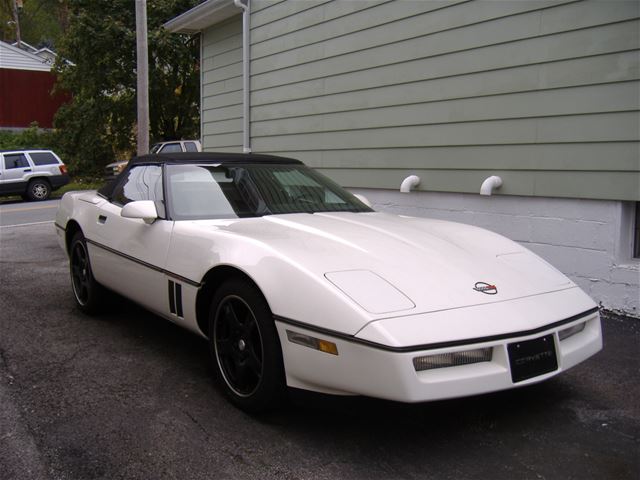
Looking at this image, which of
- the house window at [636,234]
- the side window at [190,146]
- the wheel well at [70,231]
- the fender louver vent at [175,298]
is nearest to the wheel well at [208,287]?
the fender louver vent at [175,298]

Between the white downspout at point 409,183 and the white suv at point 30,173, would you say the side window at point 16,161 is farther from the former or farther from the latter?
the white downspout at point 409,183

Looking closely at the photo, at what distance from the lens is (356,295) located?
257 cm

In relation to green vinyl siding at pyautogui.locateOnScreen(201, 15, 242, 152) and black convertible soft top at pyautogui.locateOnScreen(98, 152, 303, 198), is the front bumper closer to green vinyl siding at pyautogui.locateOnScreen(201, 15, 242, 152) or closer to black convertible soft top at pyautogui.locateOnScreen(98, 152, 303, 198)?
black convertible soft top at pyautogui.locateOnScreen(98, 152, 303, 198)

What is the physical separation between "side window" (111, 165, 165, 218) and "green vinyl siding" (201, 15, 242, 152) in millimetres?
5708

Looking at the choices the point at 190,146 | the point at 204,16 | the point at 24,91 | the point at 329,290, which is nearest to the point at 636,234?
the point at 329,290

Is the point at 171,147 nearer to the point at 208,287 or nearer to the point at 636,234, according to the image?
the point at 636,234

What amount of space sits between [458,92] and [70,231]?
4001 mm

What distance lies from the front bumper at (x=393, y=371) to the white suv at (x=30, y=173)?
1742 centimetres

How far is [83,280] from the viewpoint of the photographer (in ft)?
16.1

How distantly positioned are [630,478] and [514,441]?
0.49m

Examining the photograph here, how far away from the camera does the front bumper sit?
237 cm

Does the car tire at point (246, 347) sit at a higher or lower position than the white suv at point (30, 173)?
lower

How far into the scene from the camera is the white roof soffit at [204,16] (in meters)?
9.73

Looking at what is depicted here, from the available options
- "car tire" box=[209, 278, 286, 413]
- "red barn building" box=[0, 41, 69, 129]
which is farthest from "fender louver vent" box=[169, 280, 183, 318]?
"red barn building" box=[0, 41, 69, 129]
